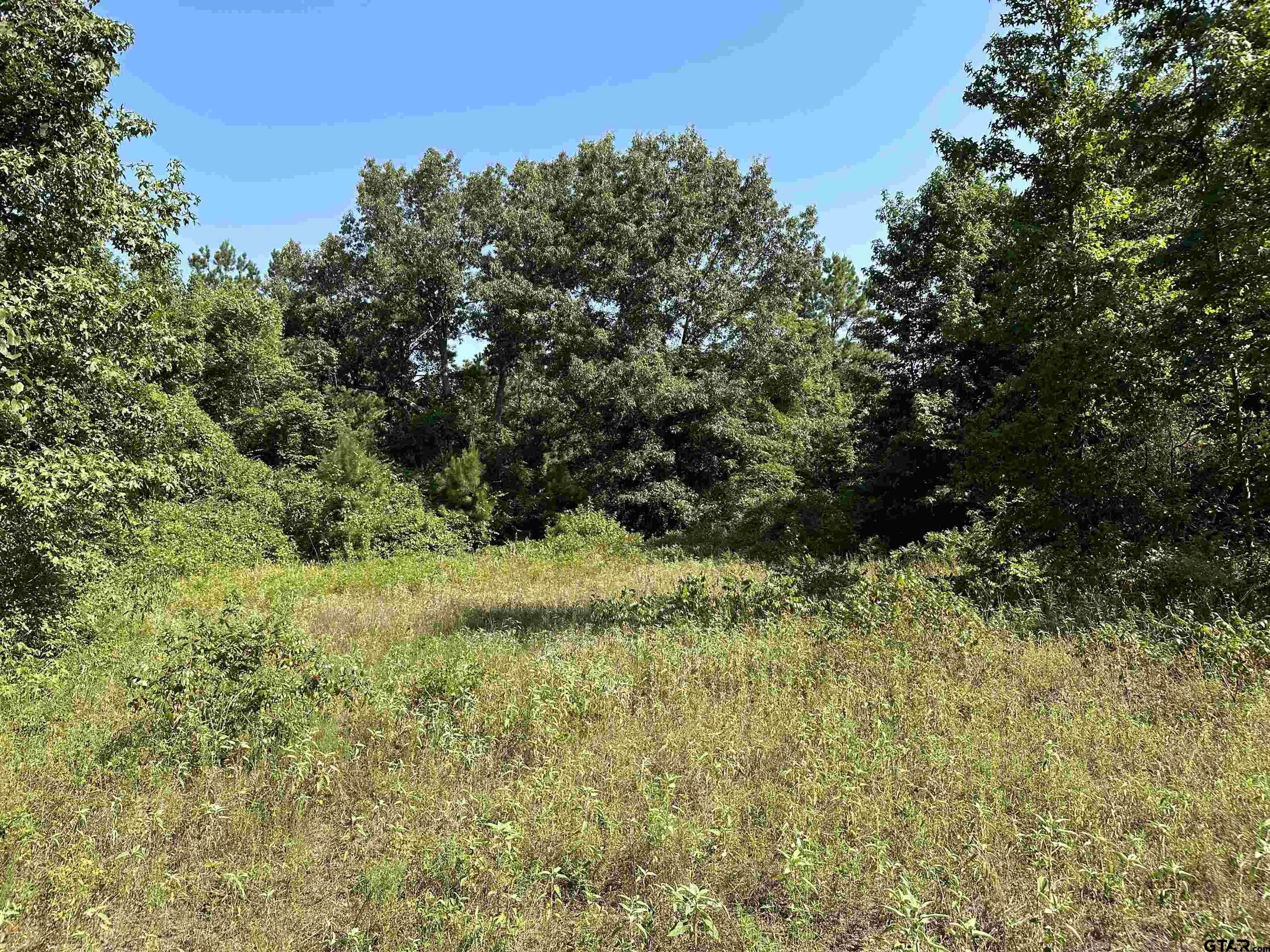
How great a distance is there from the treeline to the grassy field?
3530 mm

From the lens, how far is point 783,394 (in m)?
27.3

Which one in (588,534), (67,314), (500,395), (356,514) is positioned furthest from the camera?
(500,395)

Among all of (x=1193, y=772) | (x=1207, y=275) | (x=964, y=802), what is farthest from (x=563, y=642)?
(x=1207, y=275)

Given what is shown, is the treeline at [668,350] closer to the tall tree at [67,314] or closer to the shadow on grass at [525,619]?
the tall tree at [67,314]

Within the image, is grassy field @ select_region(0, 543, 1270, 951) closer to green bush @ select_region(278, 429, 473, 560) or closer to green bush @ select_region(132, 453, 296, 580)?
green bush @ select_region(132, 453, 296, 580)

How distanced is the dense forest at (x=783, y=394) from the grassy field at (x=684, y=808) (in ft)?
A: 0.32

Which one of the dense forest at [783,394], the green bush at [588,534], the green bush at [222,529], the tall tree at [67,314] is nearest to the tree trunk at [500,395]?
the dense forest at [783,394]

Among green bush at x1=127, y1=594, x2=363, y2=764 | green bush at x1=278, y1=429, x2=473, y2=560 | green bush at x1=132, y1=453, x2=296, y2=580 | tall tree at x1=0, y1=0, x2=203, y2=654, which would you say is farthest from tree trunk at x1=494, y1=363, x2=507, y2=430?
green bush at x1=127, y1=594, x2=363, y2=764

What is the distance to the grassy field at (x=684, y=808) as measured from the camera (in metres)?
3.29

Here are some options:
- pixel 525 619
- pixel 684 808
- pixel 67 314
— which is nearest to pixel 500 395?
pixel 525 619

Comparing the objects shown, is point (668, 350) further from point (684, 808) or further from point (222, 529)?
point (684, 808)

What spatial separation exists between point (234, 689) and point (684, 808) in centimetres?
422

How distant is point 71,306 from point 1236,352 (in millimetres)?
14016

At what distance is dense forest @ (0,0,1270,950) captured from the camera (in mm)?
6961
